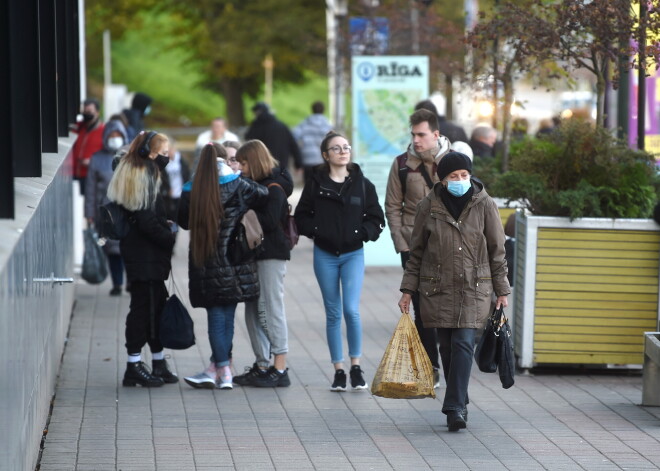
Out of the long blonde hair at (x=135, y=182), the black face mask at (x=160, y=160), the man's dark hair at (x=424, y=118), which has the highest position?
the man's dark hair at (x=424, y=118)

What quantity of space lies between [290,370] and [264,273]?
1.04 meters

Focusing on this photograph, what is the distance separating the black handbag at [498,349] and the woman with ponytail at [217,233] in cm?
185

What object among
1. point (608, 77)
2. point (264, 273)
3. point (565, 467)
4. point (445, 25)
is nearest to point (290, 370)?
point (264, 273)

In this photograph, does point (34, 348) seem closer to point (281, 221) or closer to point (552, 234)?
point (281, 221)

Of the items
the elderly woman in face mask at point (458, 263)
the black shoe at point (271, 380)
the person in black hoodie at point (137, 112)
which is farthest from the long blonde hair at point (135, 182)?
the person in black hoodie at point (137, 112)

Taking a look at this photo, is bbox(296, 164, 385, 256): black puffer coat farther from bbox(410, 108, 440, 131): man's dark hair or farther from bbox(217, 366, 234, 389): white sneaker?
bbox(217, 366, 234, 389): white sneaker

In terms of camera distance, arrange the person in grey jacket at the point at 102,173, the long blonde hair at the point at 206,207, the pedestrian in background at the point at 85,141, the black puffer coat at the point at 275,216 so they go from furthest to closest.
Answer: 1. the pedestrian in background at the point at 85,141
2. the person in grey jacket at the point at 102,173
3. the black puffer coat at the point at 275,216
4. the long blonde hair at the point at 206,207

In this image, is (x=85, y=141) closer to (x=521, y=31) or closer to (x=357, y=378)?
(x=521, y=31)

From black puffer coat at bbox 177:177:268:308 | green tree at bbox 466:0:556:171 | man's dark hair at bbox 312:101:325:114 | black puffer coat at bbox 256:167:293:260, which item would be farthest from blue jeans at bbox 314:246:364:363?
man's dark hair at bbox 312:101:325:114

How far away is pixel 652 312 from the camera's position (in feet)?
30.0

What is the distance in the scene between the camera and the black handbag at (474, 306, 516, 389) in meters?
7.39

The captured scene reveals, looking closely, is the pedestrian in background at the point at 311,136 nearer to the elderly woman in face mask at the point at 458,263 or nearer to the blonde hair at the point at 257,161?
the blonde hair at the point at 257,161

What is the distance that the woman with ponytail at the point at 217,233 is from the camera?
841 cm

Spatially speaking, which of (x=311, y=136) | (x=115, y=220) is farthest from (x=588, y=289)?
(x=311, y=136)
